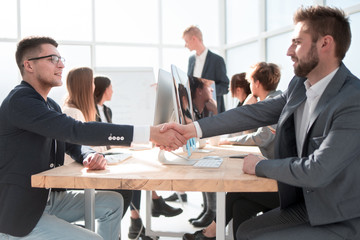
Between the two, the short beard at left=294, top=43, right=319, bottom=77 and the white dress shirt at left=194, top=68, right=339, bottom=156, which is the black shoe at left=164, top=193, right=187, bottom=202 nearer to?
the white dress shirt at left=194, top=68, right=339, bottom=156

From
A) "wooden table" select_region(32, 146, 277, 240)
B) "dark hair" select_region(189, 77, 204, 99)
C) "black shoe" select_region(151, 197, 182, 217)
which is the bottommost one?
"black shoe" select_region(151, 197, 182, 217)

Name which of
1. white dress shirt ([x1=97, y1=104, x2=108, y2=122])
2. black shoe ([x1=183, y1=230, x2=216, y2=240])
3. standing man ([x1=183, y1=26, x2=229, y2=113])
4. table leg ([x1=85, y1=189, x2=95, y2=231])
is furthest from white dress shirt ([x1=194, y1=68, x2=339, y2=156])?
standing man ([x1=183, y1=26, x2=229, y2=113])

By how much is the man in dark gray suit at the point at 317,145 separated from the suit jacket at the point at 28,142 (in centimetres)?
66

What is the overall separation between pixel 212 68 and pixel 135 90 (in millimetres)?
1412

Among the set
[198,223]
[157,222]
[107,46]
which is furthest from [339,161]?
[107,46]

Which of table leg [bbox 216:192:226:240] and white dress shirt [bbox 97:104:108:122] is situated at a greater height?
white dress shirt [bbox 97:104:108:122]

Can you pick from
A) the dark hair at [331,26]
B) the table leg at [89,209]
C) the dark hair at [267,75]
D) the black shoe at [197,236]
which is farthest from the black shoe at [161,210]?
the dark hair at [331,26]

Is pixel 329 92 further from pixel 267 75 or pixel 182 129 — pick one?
pixel 267 75

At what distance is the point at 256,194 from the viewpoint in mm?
1836

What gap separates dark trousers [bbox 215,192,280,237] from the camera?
1.80m

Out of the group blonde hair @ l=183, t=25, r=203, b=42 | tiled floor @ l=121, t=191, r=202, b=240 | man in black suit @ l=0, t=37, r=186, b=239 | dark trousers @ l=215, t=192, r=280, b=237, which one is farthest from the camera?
blonde hair @ l=183, t=25, r=203, b=42

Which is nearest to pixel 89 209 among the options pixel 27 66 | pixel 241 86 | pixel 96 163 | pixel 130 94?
pixel 96 163

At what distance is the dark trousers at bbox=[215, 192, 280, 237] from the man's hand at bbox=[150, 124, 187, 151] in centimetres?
50

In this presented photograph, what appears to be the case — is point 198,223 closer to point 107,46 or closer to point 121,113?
point 121,113
